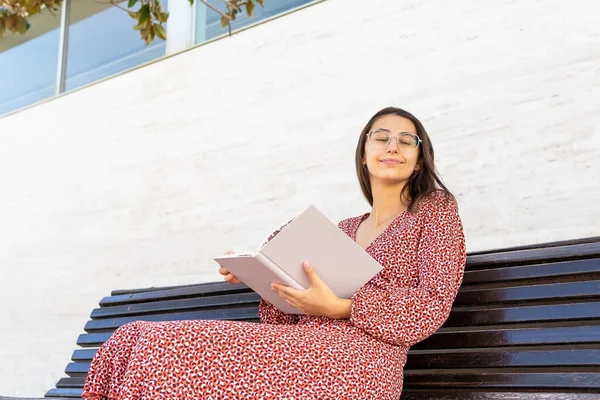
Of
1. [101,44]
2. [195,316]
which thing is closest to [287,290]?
[195,316]

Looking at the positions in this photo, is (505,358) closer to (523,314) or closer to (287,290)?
(523,314)

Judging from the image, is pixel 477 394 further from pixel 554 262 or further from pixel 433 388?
pixel 554 262

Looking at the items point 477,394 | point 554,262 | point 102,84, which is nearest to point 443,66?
point 554,262

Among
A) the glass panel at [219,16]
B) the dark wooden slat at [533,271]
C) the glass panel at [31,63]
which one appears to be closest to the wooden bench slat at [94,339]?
the dark wooden slat at [533,271]

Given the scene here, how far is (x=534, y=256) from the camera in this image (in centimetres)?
250

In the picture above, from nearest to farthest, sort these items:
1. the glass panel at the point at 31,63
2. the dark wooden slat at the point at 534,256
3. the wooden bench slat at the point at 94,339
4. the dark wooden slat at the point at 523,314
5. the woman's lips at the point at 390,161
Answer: the dark wooden slat at the point at 523,314 → the dark wooden slat at the point at 534,256 → the woman's lips at the point at 390,161 → the wooden bench slat at the point at 94,339 → the glass panel at the point at 31,63

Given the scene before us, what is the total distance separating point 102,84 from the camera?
247 inches

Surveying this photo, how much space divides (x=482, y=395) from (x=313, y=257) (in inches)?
25.3

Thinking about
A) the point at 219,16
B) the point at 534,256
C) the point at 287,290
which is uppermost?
the point at 219,16

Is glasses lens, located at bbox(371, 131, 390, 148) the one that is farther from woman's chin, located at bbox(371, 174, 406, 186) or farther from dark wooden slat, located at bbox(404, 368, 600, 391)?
dark wooden slat, located at bbox(404, 368, 600, 391)

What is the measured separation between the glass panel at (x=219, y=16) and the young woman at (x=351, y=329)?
2505 millimetres

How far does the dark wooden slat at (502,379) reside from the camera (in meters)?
2.14

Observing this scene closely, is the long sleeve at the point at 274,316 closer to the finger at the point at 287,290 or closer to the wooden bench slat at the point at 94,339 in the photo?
the finger at the point at 287,290

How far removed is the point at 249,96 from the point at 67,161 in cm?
200
